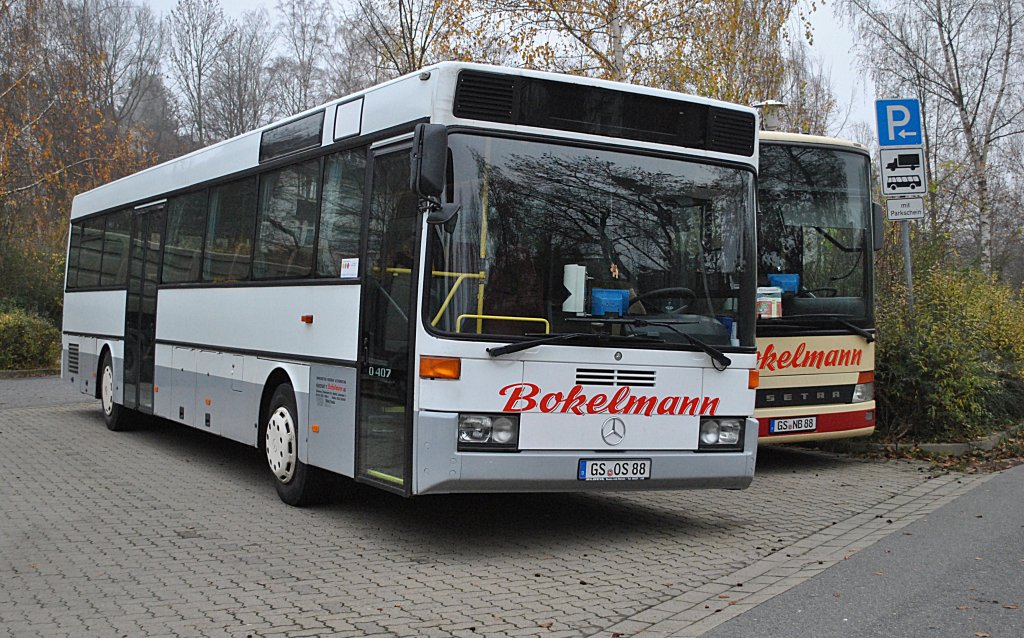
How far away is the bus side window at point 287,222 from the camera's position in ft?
31.4

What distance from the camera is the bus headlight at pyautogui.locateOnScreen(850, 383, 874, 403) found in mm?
12070

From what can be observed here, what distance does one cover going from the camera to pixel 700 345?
8.08 meters

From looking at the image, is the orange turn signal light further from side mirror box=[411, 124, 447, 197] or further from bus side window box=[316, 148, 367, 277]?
bus side window box=[316, 148, 367, 277]

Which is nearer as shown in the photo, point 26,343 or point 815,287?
point 815,287

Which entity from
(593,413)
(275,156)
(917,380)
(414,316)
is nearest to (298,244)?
(275,156)

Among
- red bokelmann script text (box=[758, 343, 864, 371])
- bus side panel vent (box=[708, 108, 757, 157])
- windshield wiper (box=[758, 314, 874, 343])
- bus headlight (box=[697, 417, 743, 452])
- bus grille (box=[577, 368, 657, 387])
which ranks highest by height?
bus side panel vent (box=[708, 108, 757, 157])

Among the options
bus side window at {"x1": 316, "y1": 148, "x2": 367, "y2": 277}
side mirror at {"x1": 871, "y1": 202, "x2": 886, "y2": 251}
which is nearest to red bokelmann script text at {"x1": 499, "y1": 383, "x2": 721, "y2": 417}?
bus side window at {"x1": 316, "y1": 148, "x2": 367, "y2": 277}

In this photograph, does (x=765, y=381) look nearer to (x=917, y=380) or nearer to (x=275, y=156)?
(x=917, y=380)

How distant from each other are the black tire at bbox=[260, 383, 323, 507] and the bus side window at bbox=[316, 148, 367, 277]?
123cm

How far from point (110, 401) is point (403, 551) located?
8497 millimetres

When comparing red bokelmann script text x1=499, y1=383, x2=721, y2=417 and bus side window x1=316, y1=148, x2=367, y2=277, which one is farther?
bus side window x1=316, y1=148, x2=367, y2=277

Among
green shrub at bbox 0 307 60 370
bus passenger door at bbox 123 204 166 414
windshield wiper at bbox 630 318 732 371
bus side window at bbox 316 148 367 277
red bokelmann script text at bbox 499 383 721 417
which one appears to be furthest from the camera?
green shrub at bbox 0 307 60 370

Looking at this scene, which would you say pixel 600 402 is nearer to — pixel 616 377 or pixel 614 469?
pixel 616 377

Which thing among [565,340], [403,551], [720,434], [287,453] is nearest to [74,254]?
[287,453]
